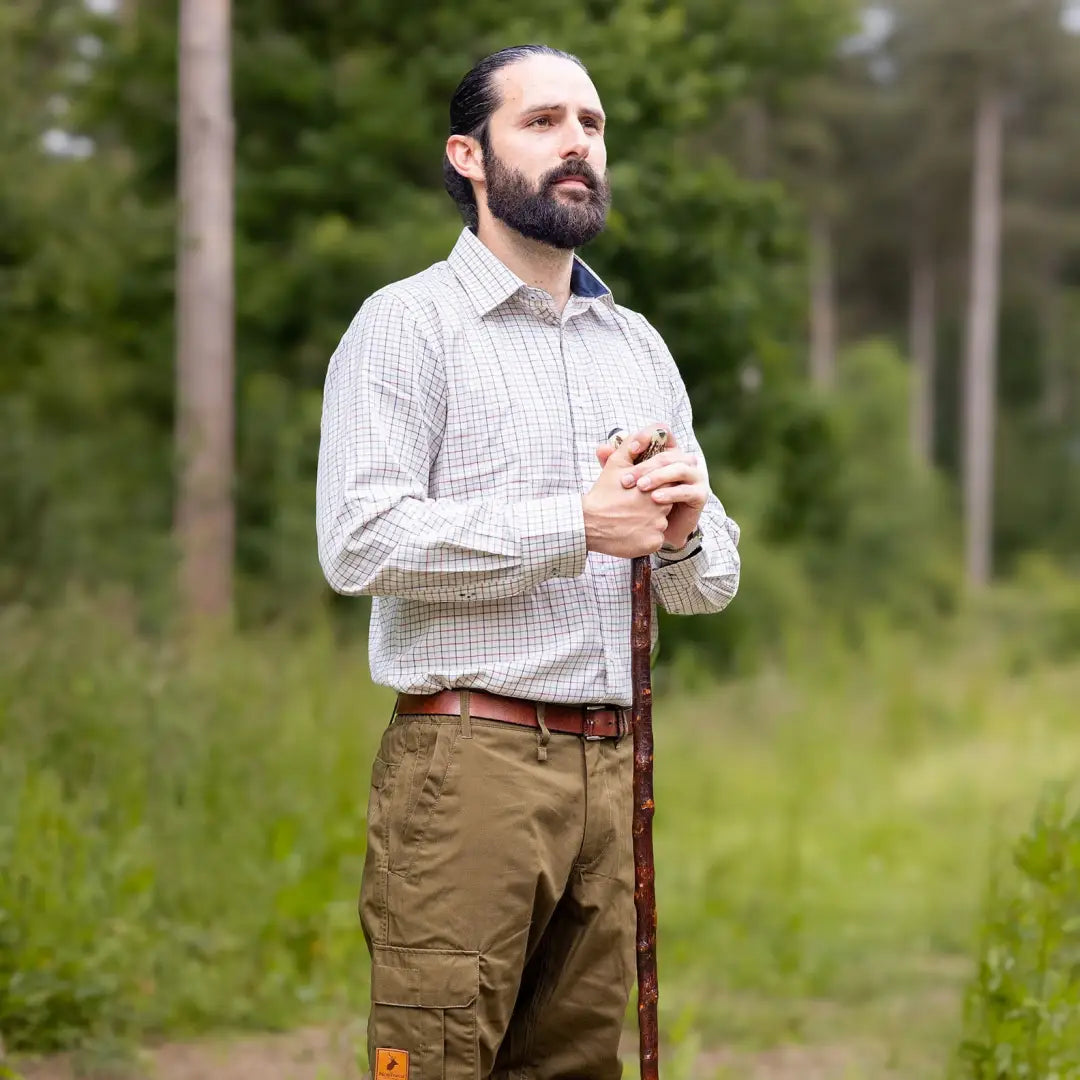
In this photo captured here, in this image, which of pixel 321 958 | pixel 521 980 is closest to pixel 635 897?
pixel 521 980

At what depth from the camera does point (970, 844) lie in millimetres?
7457

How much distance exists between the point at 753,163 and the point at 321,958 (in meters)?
23.3

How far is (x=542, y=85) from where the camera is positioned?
8.25 ft

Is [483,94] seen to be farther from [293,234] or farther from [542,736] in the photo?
[293,234]

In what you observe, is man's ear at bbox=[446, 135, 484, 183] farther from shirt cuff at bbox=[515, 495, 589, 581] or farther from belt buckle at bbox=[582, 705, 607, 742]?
belt buckle at bbox=[582, 705, 607, 742]

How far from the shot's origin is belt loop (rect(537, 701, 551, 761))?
2.41m

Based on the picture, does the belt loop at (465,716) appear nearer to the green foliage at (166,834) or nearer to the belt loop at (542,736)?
the belt loop at (542,736)

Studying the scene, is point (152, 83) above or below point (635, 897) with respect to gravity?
above

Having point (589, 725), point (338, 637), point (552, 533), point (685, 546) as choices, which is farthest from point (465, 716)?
point (338, 637)

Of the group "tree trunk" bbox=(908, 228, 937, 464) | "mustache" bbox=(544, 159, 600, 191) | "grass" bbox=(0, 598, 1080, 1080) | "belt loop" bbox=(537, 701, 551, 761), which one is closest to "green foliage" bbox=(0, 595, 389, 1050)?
"grass" bbox=(0, 598, 1080, 1080)

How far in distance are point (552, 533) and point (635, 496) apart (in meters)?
0.14

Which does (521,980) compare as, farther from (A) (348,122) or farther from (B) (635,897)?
(A) (348,122)

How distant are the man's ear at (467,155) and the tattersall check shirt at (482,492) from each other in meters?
0.13

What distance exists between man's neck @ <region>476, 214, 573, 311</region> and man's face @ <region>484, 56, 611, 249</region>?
0.11ft
